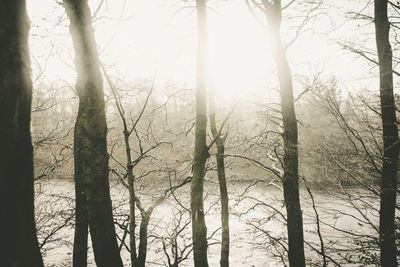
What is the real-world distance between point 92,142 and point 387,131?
6120mm

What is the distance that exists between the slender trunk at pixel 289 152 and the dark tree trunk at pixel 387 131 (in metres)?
2.06

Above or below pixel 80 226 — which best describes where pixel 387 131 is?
above

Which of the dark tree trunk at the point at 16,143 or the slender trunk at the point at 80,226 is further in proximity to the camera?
the slender trunk at the point at 80,226

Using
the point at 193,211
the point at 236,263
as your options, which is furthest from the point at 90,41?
the point at 236,263

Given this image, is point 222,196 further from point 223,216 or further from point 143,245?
point 143,245

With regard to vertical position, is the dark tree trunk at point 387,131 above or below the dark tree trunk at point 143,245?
above

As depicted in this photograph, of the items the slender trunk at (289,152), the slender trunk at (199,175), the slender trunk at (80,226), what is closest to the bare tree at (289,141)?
the slender trunk at (289,152)

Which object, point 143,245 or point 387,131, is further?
point 143,245

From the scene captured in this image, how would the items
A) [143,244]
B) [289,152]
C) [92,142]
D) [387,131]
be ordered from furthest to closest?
1. [143,244]
2. [387,131]
3. [289,152]
4. [92,142]

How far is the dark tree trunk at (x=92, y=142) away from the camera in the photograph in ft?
8.75

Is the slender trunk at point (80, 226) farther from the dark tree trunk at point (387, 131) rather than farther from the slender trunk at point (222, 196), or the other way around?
the dark tree trunk at point (387, 131)

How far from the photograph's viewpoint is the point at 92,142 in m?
2.73

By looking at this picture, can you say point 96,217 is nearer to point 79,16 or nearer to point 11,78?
point 11,78

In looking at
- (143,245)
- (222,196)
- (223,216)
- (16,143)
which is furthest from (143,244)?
(16,143)
